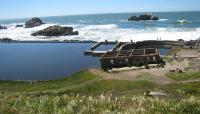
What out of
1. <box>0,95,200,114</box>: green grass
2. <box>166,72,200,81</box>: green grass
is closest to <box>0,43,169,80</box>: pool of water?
<box>166,72,200,81</box>: green grass

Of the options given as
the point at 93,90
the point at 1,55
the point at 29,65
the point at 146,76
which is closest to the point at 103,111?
the point at 93,90

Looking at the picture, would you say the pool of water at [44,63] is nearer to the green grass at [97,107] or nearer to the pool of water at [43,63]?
the pool of water at [43,63]

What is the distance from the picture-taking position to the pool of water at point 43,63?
63906 millimetres

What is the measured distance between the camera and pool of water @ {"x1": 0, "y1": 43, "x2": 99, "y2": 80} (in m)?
63.9

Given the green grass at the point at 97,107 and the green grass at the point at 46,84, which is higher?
the green grass at the point at 97,107

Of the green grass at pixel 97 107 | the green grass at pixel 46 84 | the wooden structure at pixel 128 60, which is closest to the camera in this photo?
the green grass at pixel 97 107


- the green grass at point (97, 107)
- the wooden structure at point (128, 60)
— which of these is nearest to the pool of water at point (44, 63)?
the wooden structure at point (128, 60)

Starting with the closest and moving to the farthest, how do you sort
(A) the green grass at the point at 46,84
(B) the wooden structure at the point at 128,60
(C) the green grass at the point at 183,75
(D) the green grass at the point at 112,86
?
(D) the green grass at the point at 112,86 < (A) the green grass at the point at 46,84 < (C) the green grass at the point at 183,75 < (B) the wooden structure at the point at 128,60

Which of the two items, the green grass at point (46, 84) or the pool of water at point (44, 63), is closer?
the green grass at point (46, 84)

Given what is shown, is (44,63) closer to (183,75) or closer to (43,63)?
(43,63)

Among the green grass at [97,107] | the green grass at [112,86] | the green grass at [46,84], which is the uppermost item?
the green grass at [97,107]

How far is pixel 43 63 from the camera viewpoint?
77.0 m

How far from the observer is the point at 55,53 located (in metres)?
92.1

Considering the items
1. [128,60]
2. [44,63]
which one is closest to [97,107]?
[128,60]
